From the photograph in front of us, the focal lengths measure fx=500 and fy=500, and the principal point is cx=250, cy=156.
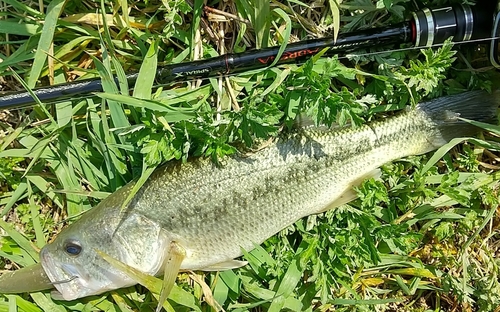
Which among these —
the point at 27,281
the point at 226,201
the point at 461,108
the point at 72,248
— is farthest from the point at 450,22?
the point at 27,281

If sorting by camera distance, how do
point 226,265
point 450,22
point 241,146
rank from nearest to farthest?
point 450,22
point 241,146
point 226,265

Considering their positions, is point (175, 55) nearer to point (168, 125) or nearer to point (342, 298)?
point (168, 125)

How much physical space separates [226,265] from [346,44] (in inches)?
57.7

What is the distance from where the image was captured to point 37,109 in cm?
303

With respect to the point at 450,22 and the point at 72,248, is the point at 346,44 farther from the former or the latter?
the point at 72,248

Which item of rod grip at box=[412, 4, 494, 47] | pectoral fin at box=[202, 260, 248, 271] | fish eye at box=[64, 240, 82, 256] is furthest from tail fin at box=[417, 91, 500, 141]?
fish eye at box=[64, 240, 82, 256]

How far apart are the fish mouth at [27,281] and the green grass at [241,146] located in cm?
11

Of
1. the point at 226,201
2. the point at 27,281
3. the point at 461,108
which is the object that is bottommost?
the point at 27,281

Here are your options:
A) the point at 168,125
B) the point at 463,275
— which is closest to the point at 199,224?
the point at 168,125

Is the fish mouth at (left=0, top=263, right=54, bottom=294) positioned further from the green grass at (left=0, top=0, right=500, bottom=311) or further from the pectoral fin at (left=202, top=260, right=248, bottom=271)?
the pectoral fin at (left=202, top=260, right=248, bottom=271)

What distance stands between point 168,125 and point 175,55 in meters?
0.56

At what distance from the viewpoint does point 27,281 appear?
2896mm

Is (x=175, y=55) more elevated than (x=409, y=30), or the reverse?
(x=409, y=30)

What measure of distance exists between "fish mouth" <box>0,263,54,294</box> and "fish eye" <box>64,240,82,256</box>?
0.76 feet
